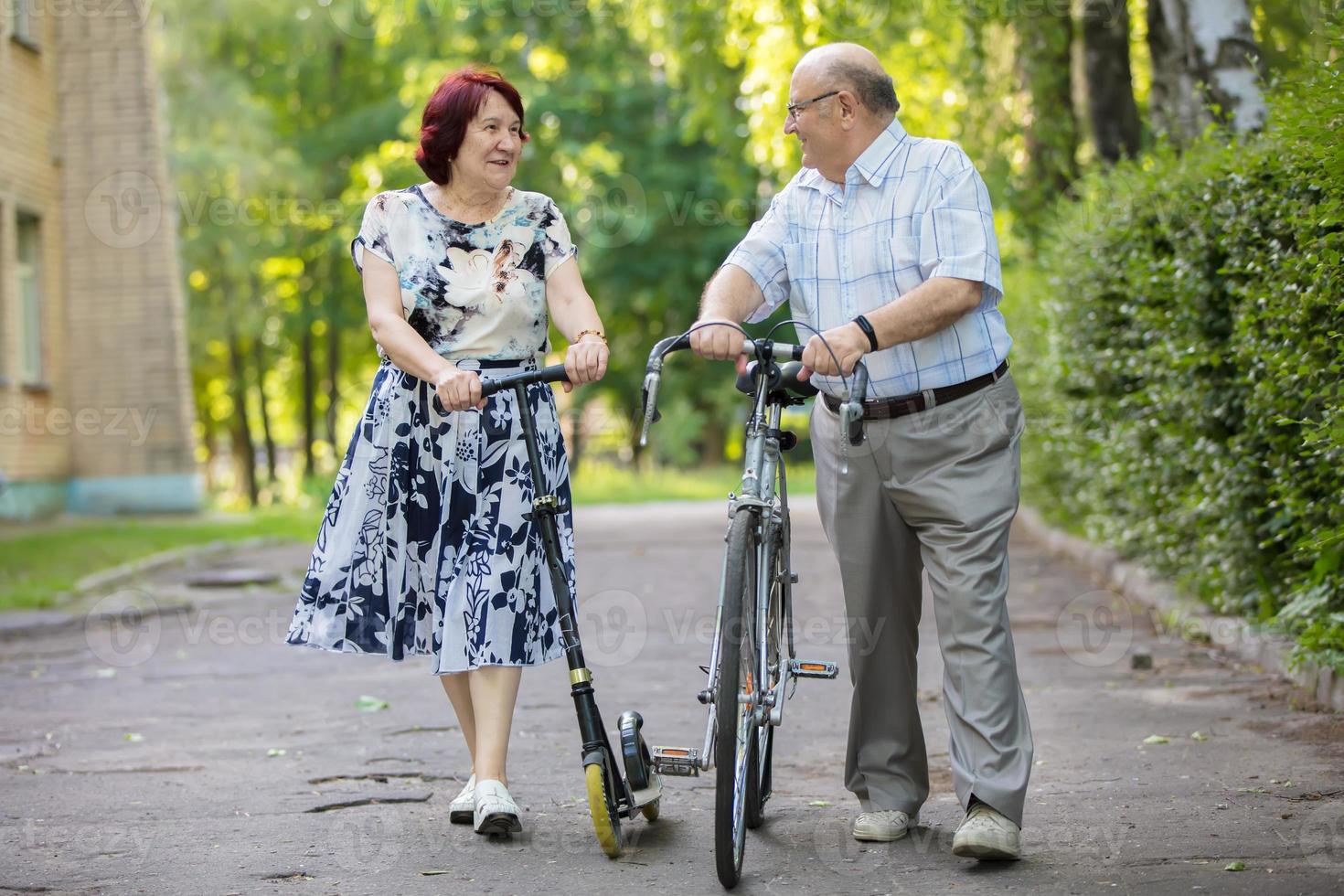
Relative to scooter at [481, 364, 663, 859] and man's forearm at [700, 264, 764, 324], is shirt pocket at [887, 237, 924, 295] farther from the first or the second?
scooter at [481, 364, 663, 859]

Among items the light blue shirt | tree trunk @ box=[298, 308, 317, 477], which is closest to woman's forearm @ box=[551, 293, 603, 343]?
the light blue shirt

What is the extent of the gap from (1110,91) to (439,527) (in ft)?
35.6

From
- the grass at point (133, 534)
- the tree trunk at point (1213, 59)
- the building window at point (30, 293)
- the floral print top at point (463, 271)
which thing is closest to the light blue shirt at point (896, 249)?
the floral print top at point (463, 271)

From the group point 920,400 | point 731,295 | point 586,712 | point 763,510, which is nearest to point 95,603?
point 586,712

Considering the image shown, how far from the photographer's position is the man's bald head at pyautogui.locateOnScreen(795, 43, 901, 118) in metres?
4.48

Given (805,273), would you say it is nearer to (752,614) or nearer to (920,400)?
(920,400)

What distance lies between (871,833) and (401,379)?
1.85 m

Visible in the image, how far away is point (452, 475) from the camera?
4.91m

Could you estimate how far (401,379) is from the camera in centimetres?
492

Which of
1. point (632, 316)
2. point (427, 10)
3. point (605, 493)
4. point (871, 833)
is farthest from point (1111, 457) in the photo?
point (632, 316)

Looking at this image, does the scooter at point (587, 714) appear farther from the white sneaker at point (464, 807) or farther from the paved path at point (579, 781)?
the white sneaker at point (464, 807)

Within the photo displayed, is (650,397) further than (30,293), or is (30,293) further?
(30,293)

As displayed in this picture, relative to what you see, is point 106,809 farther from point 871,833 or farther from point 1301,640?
point 1301,640

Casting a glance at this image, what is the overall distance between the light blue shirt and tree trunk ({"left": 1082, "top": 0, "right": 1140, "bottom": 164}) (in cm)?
1038
